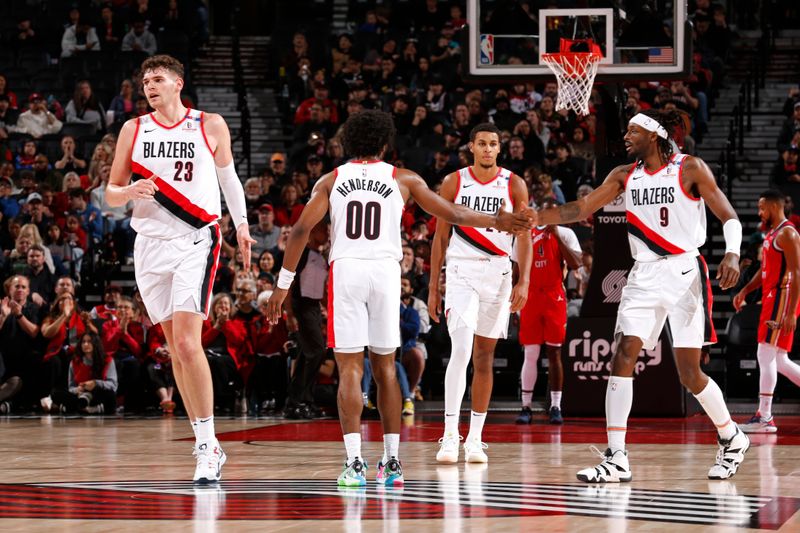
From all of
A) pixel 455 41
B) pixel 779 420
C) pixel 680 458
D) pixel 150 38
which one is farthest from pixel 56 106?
pixel 680 458

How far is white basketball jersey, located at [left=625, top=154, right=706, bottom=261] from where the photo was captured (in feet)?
24.8

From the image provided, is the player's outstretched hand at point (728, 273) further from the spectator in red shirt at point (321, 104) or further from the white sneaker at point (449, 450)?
the spectator in red shirt at point (321, 104)

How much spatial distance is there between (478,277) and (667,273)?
1.56 meters

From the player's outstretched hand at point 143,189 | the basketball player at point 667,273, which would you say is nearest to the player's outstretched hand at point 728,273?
the basketball player at point 667,273

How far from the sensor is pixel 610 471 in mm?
7203

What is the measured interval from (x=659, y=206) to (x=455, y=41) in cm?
1405

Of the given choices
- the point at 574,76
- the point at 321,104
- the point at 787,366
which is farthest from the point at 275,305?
the point at 321,104

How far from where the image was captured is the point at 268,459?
853 centimetres

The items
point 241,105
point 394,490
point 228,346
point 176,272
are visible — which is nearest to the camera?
point 394,490

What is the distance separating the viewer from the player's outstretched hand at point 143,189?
23.1 feet

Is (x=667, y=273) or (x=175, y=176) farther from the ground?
(x=175, y=176)

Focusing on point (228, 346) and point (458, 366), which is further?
point (228, 346)

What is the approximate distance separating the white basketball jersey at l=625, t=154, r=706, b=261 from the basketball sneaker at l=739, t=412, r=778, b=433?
11.9 ft

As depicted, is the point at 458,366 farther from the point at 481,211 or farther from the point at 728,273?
the point at 728,273
